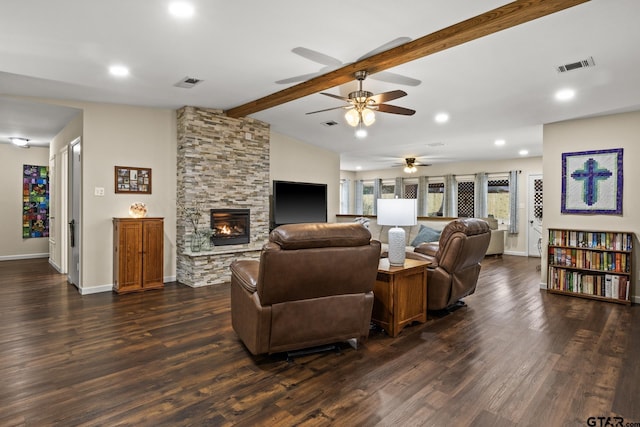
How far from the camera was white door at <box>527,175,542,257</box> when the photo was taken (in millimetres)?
8648

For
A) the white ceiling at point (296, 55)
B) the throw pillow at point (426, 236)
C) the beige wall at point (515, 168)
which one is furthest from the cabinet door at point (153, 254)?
the beige wall at point (515, 168)

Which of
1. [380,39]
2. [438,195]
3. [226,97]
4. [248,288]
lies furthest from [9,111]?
[438,195]

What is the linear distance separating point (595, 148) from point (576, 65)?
2078 millimetres

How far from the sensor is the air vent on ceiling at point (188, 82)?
4055mm

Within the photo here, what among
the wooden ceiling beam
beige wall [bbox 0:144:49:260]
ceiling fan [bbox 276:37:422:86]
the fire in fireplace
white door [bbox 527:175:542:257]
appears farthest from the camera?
white door [bbox 527:175:542:257]

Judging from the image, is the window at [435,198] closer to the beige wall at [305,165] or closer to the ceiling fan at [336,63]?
the beige wall at [305,165]

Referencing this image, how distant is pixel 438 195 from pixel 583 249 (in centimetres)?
580

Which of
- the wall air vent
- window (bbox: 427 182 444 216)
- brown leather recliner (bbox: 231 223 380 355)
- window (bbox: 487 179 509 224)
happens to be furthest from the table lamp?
window (bbox: 427 182 444 216)

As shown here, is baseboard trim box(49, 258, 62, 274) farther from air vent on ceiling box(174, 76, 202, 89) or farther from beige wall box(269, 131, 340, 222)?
air vent on ceiling box(174, 76, 202, 89)

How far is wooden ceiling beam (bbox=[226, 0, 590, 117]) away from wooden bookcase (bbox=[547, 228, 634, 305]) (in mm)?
3581

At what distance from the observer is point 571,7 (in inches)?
95.0

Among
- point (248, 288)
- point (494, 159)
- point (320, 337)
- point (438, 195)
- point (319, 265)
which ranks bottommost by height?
point (320, 337)

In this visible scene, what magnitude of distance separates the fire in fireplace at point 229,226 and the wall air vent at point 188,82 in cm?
195

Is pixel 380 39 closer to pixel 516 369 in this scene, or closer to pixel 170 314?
pixel 516 369
